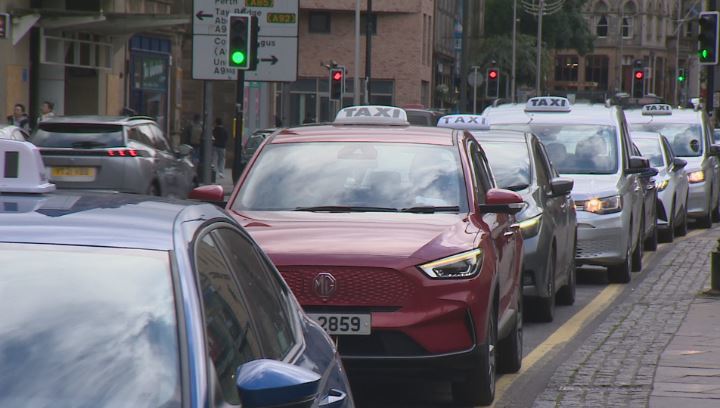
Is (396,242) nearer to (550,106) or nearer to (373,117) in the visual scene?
(373,117)

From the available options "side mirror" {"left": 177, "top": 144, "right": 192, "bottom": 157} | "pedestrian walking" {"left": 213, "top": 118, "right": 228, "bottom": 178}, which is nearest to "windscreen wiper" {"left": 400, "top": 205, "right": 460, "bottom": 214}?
"side mirror" {"left": 177, "top": 144, "right": 192, "bottom": 157}

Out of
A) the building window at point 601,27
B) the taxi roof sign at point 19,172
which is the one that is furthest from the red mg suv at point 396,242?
the building window at point 601,27

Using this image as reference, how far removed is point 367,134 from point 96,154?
14.1 metres

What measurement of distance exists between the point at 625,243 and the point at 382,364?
8952 millimetres

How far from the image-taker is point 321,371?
4840mm

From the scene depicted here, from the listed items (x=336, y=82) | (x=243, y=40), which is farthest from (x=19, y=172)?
(x=336, y=82)

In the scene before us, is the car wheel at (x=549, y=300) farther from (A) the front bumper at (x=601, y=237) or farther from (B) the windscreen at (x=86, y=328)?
(B) the windscreen at (x=86, y=328)

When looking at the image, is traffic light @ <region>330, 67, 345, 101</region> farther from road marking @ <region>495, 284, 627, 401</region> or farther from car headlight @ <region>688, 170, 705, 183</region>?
road marking @ <region>495, 284, 627, 401</region>

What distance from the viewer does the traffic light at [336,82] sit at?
46.4 meters

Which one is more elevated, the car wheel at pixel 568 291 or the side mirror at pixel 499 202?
the side mirror at pixel 499 202

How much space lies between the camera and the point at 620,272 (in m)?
16.9

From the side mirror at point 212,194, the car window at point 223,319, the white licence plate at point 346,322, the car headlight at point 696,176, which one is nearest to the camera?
the car window at point 223,319

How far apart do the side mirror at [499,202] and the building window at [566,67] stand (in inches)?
6089

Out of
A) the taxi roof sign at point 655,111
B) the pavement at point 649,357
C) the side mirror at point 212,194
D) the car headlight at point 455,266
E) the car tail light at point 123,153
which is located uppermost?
the taxi roof sign at point 655,111
